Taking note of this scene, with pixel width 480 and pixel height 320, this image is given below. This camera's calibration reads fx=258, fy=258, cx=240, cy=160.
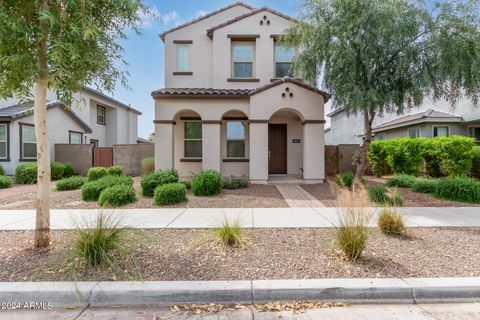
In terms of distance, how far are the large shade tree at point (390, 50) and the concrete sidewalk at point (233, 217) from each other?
3999 millimetres

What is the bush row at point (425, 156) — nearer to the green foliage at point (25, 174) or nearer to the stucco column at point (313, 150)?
the stucco column at point (313, 150)

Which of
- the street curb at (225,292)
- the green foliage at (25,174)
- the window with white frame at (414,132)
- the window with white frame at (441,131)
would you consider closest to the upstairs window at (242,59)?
the green foliage at (25,174)

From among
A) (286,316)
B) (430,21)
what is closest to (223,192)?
(286,316)

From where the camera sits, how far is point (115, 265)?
3787mm

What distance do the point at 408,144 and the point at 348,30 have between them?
8.49 m

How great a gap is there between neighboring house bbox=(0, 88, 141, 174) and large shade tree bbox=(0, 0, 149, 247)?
3.06m

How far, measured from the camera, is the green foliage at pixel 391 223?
5227 millimetres

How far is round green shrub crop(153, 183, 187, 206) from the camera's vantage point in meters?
8.09

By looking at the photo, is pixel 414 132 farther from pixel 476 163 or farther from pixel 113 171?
pixel 113 171

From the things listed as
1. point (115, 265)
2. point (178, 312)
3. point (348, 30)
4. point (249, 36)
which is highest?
point (249, 36)

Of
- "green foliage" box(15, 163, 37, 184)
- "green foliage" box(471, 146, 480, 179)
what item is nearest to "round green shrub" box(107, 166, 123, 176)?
"green foliage" box(15, 163, 37, 184)

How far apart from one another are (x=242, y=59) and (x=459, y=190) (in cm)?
1073

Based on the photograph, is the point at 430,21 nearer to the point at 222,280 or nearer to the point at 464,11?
the point at 464,11

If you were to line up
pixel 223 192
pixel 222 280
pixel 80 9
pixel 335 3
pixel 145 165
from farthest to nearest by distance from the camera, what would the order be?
pixel 145 165 → pixel 223 192 → pixel 335 3 → pixel 80 9 → pixel 222 280
